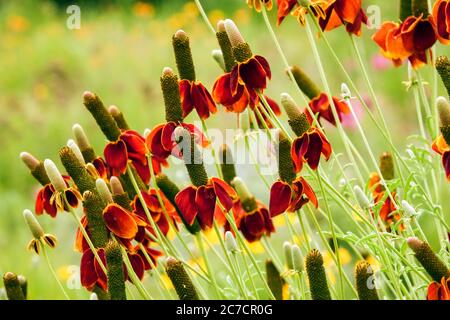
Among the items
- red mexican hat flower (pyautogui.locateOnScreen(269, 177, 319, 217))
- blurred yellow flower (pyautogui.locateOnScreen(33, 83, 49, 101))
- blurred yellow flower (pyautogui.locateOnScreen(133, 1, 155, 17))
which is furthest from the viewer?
blurred yellow flower (pyautogui.locateOnScreen(133, 1, 155, 17))

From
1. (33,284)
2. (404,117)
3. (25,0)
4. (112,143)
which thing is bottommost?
(33,284)

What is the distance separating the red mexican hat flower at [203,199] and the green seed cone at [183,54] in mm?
138

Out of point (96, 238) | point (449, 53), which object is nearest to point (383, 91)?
point (449, 53)

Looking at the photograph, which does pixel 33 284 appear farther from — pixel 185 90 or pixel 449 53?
pixel 449 53

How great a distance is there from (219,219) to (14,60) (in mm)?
2669

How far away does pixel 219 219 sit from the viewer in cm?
114

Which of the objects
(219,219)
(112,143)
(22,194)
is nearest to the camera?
(112,143)

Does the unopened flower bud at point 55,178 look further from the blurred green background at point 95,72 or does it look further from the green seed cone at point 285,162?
the blurred green background at point 95,72

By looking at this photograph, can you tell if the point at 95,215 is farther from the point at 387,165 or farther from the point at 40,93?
the point at 40,93

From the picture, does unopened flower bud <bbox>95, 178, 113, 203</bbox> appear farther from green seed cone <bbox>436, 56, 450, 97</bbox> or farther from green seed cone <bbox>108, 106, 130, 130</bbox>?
green seed cone <bbox>436, 56, 450, 97</bbox>

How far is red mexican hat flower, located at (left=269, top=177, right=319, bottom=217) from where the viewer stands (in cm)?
91

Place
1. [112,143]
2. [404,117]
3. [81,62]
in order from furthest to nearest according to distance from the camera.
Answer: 1. [81,62]
2. [404,117]
3. [112,143]

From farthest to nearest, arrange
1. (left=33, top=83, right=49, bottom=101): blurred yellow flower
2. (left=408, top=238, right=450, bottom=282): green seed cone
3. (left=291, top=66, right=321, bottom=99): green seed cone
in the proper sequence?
(left=33, top=83, right=49, bottom=101): blurred yellow flower
(left=291, top=66, right=321, bottom=99): green seed cone
(left=408, top=238, right=450, bottom=282): green seed cone

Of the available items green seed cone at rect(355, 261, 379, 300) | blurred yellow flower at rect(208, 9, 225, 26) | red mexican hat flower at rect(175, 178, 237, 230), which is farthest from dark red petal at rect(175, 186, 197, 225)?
blurred yellow flower at rect(208, 9, 225, 26)
